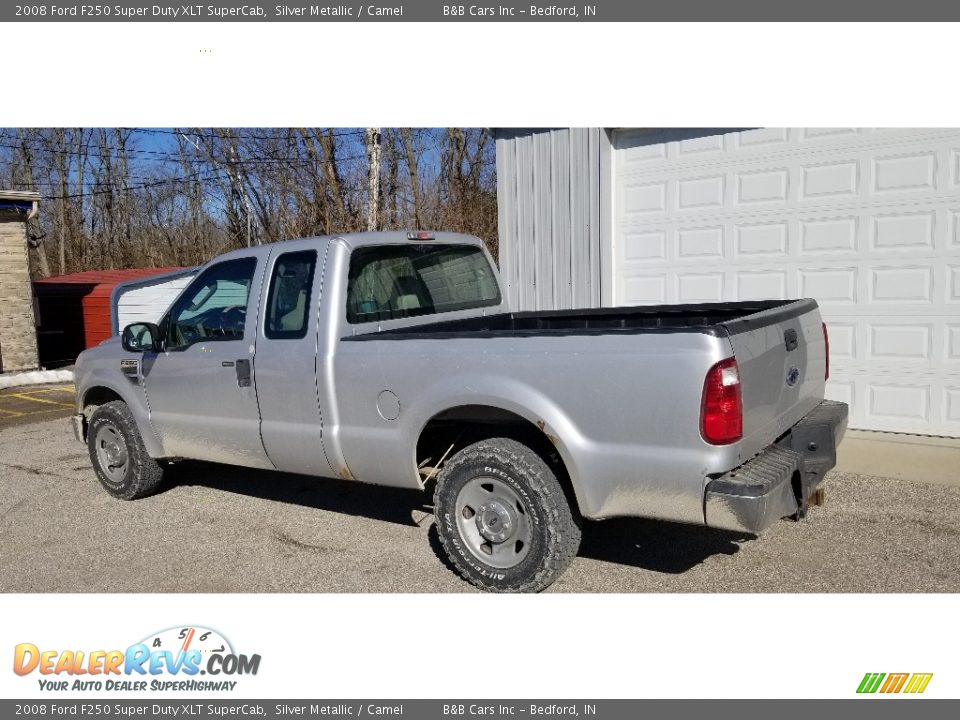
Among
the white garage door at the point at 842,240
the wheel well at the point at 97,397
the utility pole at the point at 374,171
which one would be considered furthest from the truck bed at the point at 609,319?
the utility pole at the point at 374,171

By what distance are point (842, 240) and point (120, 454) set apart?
6.60m

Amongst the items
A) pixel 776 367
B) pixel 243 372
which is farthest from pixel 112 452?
pixel 776 367

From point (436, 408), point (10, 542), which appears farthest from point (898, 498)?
point (10, 542)

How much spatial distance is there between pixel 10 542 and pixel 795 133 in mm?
7396

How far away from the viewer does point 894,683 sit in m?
3.31

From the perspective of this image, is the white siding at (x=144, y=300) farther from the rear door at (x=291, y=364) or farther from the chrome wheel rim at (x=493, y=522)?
the chrome wheel rim at (x=493, y=522)

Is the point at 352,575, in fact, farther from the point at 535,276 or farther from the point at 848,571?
the point at 535,276

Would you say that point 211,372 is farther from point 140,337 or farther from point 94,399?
point 94,399

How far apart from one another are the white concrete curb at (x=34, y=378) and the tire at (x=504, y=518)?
12.6 m

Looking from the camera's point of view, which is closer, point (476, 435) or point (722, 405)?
point (722, 405)

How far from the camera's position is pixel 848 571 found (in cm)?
423

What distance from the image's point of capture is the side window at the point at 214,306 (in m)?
5.30

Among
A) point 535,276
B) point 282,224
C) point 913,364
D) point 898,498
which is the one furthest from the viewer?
point 282,224

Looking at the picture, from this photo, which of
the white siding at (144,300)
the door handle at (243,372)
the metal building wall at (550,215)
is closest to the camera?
the door handle at (243,372)
